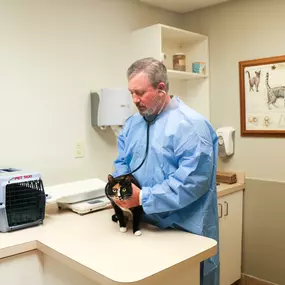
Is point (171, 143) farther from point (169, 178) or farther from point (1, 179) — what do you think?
point (1, 179)

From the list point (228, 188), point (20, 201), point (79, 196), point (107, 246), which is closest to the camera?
point (107, 246)

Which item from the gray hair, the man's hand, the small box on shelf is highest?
the small box on shelf

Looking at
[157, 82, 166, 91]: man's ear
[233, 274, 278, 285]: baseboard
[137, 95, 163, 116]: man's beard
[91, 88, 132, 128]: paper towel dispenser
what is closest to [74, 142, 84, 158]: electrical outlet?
[91, 88, 132, 128]: paper towel dispenser

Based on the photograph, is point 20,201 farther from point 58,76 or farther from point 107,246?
point 58,76

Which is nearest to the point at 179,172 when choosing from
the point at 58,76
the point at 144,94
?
the point at 144,94

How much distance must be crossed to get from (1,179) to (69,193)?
459 millimetres

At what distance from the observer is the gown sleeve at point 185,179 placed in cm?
150

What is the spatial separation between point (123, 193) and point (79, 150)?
95cm

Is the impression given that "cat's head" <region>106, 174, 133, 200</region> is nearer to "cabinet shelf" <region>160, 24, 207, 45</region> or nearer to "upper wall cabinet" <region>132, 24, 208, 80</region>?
"upper wall cabinet" <region>132, 24, 208, 80</region>

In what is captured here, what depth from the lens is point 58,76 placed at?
2264 mm

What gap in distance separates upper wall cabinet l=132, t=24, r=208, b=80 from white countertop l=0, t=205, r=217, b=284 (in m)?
1.32

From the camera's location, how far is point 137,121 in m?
1.80

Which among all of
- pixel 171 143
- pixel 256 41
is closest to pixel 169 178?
pixel 171 143

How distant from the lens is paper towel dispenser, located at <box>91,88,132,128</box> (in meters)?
2.29
